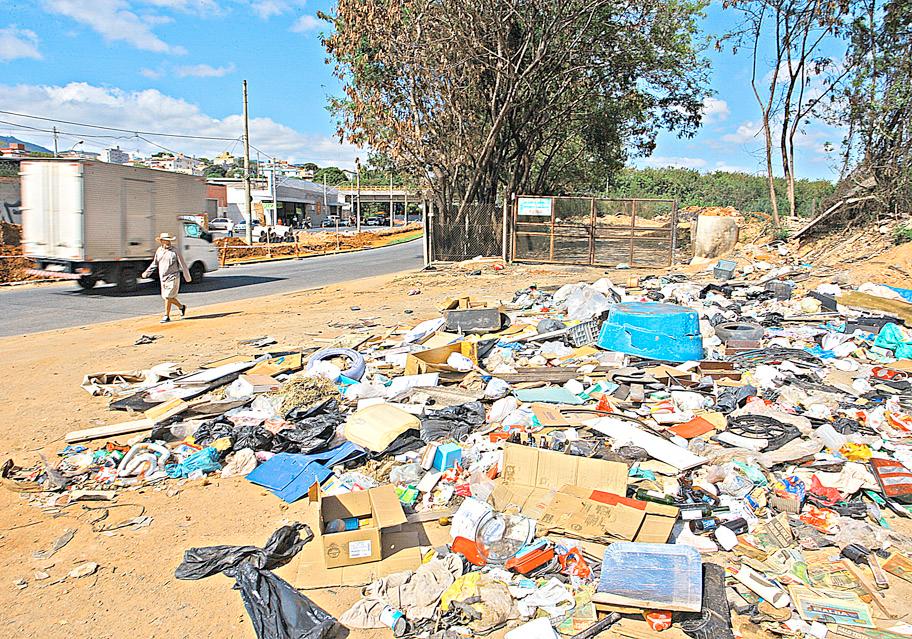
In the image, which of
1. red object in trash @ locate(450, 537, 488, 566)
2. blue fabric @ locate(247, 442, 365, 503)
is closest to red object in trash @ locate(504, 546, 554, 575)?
red object in trash @ locate(450, 537, 488, 566)

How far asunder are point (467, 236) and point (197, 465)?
1698cm

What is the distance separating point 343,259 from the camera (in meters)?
30.3

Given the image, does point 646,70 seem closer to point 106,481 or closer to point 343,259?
point 343,259

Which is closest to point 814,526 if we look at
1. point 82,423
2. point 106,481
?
point 106,481

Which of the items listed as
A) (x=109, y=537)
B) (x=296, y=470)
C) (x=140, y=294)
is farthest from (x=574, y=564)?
(x=140, y=294)

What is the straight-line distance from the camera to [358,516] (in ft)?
13.5

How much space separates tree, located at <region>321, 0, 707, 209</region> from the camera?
1980 cm

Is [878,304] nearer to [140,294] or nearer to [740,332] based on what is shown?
[740,332]

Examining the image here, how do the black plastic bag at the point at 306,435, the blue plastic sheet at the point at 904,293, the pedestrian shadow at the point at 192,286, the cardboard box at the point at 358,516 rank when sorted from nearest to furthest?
the cardboard box at the point at 358,516, the black plastic bag at the point at 306,435, the blue plastic sheet at the point at 904,293, the pedestrian shadow at the point at 192,286

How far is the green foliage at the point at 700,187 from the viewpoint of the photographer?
147 feet

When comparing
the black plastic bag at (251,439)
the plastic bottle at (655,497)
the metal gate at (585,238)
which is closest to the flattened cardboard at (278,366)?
the black plastic bag at (251,439)

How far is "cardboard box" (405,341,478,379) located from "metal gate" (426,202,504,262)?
45.2 feet

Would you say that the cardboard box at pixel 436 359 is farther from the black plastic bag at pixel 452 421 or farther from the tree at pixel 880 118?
the tree at pixel 880 118

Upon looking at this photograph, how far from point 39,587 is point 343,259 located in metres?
27.2
